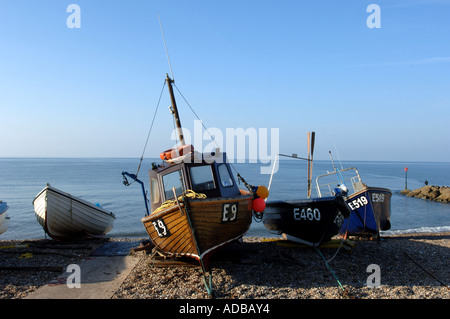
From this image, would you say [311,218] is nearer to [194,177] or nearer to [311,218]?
[311,218]

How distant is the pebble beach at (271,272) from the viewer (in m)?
6.89

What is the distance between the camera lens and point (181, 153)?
9.17 meters

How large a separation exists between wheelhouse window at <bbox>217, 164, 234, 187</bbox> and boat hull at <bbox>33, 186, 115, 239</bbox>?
656 centimetres

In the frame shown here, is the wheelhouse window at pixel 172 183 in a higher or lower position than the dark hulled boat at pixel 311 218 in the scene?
higher

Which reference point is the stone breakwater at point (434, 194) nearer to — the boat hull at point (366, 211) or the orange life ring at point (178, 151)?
the boat hull at point (366, 211)

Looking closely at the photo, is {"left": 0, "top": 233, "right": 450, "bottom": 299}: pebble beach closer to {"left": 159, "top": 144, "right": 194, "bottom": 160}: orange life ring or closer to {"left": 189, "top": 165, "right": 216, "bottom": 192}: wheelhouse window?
{"left": 189, "top": 165, "right": 216, "bottom": 192}: wheelhouse window

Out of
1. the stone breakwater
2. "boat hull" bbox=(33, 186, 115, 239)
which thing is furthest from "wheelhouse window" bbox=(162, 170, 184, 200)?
the stone breakwater

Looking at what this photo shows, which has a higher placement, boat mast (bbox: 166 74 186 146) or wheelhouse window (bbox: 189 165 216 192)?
boat mast (bbox: 166 74 186 146)

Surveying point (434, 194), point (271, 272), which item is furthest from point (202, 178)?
point (434, 194)

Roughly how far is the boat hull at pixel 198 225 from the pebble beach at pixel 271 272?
Result: 2.53ft

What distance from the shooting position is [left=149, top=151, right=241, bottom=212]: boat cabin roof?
8.56 metres

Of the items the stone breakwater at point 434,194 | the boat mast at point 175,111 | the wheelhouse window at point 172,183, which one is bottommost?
the stone breakwater at point 434,194

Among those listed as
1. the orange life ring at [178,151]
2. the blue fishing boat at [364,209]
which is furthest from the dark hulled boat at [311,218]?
the orange life ring at [178,151]
